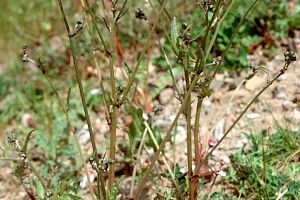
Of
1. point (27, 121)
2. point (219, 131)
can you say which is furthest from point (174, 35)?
point (27, 121)

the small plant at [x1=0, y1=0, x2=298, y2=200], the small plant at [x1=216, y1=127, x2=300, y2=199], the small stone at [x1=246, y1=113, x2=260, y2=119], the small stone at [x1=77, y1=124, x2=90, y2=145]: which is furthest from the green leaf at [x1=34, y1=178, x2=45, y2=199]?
the small stone at [x1=246, y1=113, x2=260, y2=119]

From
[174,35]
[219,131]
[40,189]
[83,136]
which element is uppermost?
[83,136]

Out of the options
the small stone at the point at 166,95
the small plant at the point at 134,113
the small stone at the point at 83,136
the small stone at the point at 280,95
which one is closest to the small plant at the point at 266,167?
the small plant at the point at 134,113

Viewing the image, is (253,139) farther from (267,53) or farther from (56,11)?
(56,11)

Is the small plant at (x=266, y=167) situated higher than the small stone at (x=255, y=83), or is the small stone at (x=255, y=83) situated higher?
the small stone at (x=255, y=83)

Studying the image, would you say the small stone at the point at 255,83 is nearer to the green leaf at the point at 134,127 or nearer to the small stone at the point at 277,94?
the small stone at the point at 277,94

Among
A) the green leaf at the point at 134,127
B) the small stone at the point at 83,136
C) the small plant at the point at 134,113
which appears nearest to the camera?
the small plant at the point at 134,113

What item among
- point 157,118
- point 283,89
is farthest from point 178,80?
point 283,89

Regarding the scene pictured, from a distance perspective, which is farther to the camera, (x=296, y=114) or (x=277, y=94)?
(x=277, y=94)

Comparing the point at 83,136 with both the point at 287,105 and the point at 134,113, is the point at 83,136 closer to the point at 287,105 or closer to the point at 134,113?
the point at 134,113

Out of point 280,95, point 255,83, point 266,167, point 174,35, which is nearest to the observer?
point 174,35

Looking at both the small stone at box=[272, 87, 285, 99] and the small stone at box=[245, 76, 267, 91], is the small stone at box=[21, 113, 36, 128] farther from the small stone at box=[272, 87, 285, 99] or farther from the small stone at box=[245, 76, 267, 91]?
the small stone at box=[272, 87, 285, 99]
